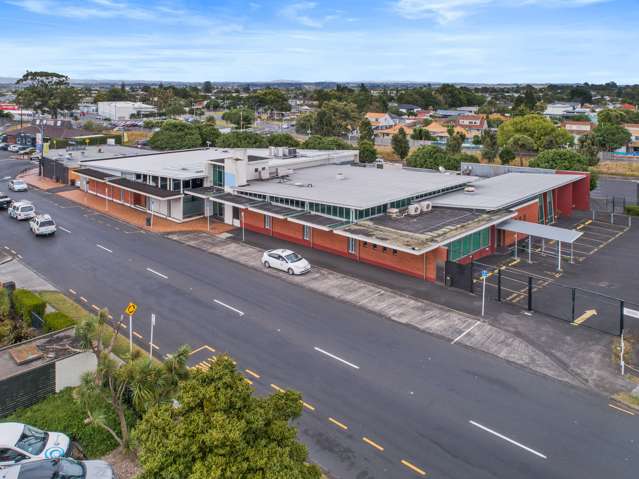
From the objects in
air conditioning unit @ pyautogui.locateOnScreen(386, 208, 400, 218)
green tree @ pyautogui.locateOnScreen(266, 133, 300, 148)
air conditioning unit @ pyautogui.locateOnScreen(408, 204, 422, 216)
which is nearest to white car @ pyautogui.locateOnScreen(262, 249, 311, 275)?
air conditioning unit @ pyautogui.locateOnScreen(386, 208, 400, 218)

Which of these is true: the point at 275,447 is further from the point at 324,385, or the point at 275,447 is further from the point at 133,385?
the point at 324,385

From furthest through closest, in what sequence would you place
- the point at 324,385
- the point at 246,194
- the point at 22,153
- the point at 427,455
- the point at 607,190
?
the point at 22,153 → the point at 607,190 → the point at 246,194 → the point at 324,385 → the point at 427,455

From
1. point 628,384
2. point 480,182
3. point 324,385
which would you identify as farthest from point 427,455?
point 480,182

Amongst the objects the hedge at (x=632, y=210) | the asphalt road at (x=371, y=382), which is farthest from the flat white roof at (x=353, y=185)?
the hedge at (x=632, y=210)

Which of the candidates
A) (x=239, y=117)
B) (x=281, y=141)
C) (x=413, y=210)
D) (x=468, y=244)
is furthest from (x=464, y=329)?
(x=239, y=117)

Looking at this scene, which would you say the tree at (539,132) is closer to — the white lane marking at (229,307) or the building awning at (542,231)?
the building awning at (542,231)

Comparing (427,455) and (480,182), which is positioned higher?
(480,182)

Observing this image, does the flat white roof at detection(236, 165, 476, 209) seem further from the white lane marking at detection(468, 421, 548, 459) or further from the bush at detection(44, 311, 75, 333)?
the white lane marking at detection(468, 421, 548, 459)
